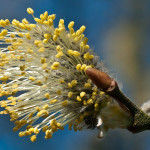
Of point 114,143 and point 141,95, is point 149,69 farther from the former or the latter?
point 114,143

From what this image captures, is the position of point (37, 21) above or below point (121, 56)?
below

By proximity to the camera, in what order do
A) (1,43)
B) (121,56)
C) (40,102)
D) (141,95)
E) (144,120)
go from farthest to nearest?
(121,56) → (141,95) → (1,43) → (40,102) → (144,120)

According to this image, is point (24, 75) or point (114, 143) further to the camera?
point (114, 143)

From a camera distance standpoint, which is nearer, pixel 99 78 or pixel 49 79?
pixel 99 78

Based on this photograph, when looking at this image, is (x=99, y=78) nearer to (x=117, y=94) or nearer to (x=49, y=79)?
(x=117, y=94)

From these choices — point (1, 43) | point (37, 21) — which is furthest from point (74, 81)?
point (1, 43)

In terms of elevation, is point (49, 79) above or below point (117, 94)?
above

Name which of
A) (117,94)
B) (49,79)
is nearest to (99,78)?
(117,94)

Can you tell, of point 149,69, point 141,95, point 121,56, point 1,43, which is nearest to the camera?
point 1,43

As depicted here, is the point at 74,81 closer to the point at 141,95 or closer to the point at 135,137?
the point at 141,95

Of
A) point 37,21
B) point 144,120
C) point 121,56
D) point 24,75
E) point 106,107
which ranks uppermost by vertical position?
point 121,56

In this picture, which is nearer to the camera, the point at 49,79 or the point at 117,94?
the point at 117,94
